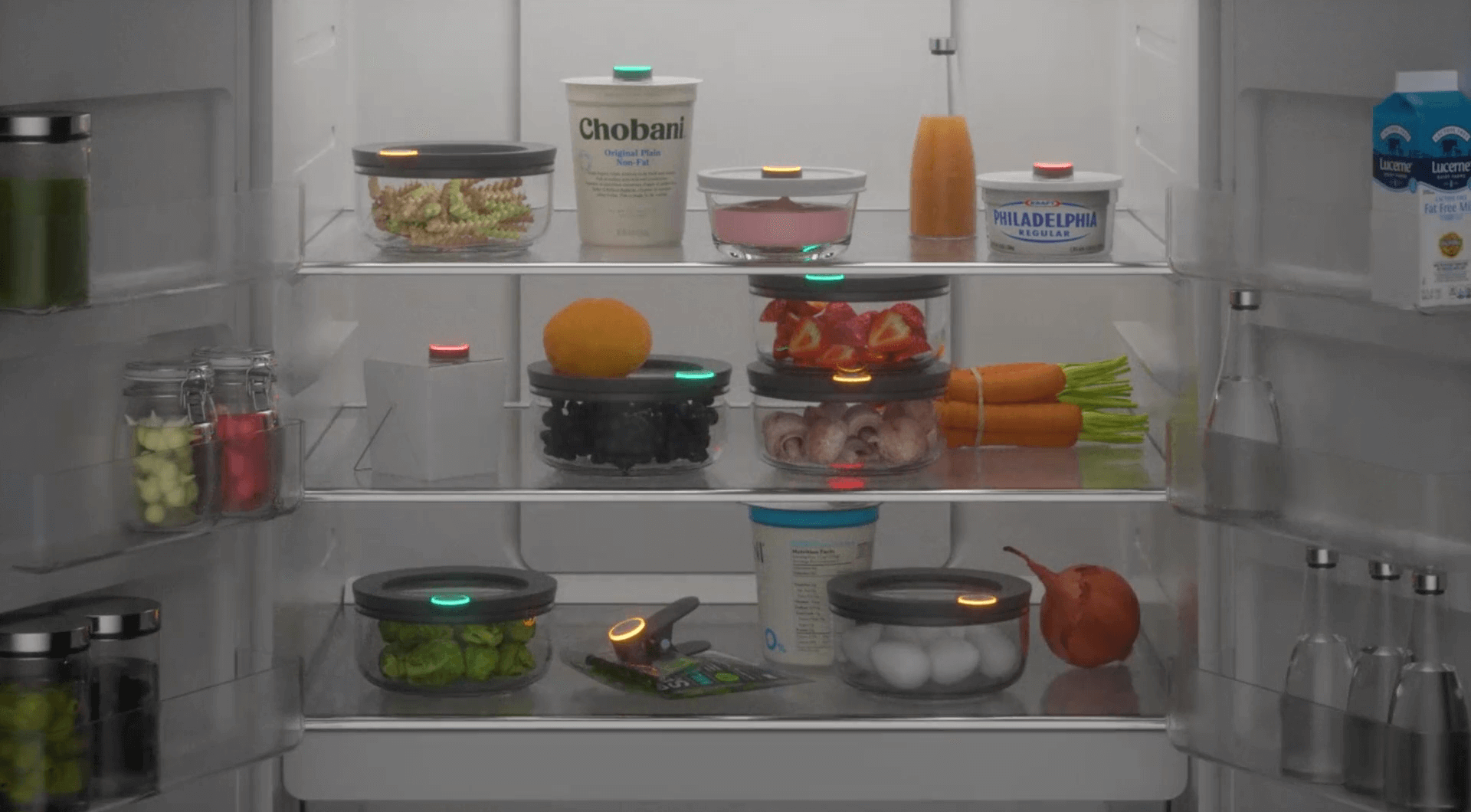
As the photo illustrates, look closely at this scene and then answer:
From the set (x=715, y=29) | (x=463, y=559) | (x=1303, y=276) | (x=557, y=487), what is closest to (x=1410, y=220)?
(x=1303, y=276)

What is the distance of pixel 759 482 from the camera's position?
261 cm

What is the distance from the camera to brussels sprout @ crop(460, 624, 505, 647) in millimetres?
2600

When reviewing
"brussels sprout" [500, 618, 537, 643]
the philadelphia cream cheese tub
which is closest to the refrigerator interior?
"brussels sprout" [500, 618, 537, 643]

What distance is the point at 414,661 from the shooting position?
2607mm

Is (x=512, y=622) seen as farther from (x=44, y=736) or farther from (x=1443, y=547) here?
(x=1443, y=547)

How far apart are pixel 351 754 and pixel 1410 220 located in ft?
4.88

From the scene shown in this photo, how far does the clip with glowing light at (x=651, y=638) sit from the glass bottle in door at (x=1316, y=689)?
0.86 metres

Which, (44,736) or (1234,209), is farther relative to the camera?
(1234,209)

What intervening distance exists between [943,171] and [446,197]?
0.70 m

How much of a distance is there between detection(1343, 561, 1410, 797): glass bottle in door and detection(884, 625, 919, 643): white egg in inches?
23.4

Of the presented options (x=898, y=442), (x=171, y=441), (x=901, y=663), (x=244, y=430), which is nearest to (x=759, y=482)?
(x=898, y=442)

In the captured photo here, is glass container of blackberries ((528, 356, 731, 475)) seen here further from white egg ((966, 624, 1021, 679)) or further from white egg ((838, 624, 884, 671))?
white egg ((966, 624, 1021, 679))

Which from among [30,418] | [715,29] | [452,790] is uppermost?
[715,29]

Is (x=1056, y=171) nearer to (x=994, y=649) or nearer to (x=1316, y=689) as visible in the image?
(x=994, y=649)
